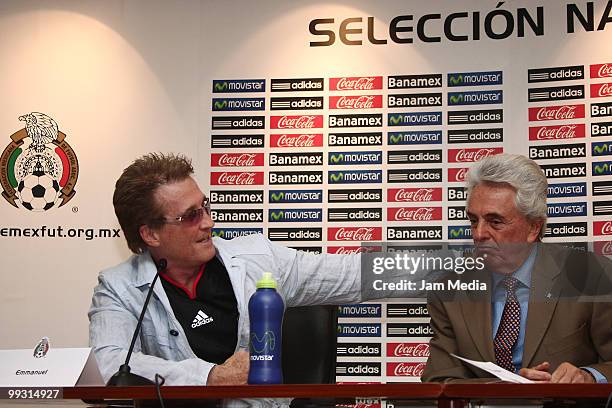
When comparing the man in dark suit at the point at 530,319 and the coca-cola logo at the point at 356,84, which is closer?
the man in dark suit at the point at 530,319

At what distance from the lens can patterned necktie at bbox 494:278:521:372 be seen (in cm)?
256

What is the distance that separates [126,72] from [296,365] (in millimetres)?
2989

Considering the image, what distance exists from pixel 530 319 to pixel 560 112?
264 cm

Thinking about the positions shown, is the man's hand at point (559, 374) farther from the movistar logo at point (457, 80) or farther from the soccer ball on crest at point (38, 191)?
the soccer ball on crest at point (38, 191)

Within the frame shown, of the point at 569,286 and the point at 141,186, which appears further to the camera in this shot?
the point at 141,186

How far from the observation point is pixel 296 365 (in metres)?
3.01

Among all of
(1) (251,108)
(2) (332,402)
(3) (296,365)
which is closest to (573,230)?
(1) (251,108)

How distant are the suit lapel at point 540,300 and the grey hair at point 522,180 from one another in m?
0.57

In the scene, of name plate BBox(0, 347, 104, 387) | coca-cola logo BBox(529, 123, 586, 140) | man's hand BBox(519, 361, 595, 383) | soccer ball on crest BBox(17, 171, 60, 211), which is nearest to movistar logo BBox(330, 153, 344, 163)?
coca-cola logo BBox(529, 123, 586, 140)

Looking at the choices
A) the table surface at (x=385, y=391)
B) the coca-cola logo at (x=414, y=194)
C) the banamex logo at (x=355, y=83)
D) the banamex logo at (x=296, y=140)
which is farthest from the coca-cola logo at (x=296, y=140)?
the table surface at (x=385, y=391)

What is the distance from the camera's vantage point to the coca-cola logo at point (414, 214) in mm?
5105

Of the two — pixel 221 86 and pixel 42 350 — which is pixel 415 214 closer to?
pixel 221 86

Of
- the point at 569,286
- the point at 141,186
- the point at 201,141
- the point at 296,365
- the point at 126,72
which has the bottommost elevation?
the point at 296,365

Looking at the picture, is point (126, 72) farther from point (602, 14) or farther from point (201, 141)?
point (602, 14)
